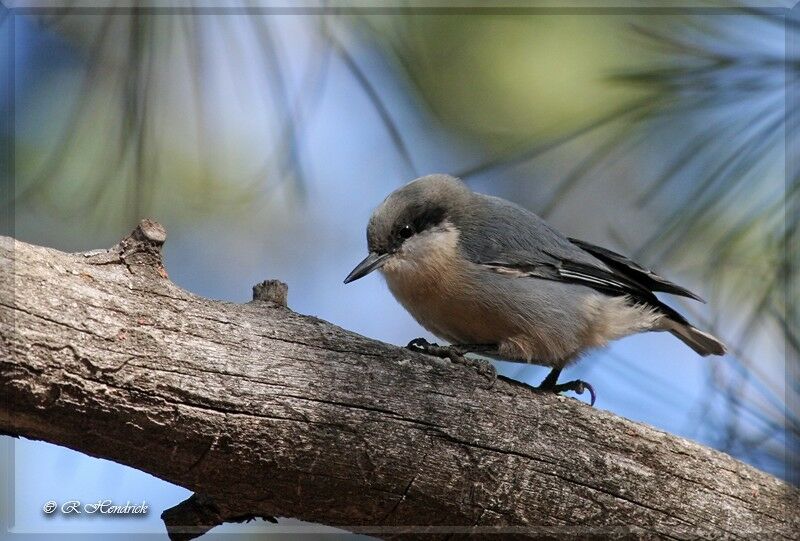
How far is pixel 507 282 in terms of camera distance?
7.08 feet

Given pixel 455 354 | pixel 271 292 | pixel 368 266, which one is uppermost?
pixel 368 266

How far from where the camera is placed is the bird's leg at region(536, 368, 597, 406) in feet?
7.29

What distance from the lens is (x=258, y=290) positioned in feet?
5.69

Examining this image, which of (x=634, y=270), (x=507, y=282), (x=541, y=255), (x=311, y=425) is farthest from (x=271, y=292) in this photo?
(x=634, y=270)

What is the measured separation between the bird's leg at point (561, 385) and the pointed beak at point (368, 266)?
539mm

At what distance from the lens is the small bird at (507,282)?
2.14 metres

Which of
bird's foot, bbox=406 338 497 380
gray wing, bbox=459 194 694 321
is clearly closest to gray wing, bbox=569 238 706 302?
gray wing, bbox=459 194 694 321

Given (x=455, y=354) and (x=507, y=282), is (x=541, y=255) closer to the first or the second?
(x=507, y=282)

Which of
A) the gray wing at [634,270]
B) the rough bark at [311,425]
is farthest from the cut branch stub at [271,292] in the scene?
the gray wing at [634,270]

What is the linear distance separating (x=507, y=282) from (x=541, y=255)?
0.44ft

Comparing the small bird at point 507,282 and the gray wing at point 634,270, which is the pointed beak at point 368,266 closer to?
the small bird at point 507,282

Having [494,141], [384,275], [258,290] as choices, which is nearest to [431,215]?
[384,275]

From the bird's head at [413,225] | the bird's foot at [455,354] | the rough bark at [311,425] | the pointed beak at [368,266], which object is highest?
the bird's head at [413,225]

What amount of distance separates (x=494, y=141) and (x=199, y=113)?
2.21 ft
